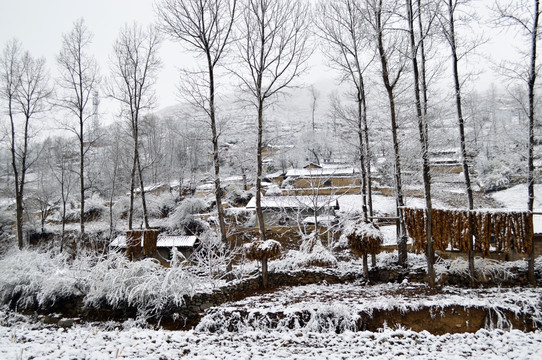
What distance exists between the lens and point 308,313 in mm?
6078

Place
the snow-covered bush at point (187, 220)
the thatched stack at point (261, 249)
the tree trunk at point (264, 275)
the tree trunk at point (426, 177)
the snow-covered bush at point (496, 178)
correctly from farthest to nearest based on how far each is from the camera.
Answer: the snow-covered bush at point (496, 178) → the snow-covered bush at point (187, 220) → the tree trunk at point (264, 275) → the thatched stack at point (261, 249) → the tree trunk at point (426, 177)

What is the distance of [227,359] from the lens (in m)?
4.29

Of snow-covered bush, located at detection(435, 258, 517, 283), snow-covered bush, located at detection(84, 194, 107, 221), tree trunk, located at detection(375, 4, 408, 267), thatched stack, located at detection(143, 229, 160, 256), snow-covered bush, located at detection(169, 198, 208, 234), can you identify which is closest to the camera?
snow-covered bush, located at detection(435, 258, 517, 283)

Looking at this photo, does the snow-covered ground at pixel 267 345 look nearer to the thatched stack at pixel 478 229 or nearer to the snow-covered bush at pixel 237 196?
the thatched stack at pixel 478 229

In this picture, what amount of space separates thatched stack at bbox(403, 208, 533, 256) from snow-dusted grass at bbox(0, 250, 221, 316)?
19.4 ft

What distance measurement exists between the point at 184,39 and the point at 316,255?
8.85 m

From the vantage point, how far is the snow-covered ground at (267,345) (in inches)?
172

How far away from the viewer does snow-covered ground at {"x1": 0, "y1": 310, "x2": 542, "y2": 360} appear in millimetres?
4359

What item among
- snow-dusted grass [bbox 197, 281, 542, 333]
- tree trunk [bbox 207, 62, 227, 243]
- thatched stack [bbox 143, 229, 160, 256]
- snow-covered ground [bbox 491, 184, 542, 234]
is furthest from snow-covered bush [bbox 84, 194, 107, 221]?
snow-covered ground [bbox 491, 184, 542, 234]

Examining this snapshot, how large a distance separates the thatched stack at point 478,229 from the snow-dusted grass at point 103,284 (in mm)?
5903

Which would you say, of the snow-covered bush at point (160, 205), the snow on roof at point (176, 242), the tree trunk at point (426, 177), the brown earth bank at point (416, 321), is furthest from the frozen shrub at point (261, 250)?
the snow-covered bush at point (160, 205)

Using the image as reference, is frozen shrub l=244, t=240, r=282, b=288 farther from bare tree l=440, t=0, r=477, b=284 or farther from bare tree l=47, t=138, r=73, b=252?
bare tree l=47, t=138, r=73, b=252

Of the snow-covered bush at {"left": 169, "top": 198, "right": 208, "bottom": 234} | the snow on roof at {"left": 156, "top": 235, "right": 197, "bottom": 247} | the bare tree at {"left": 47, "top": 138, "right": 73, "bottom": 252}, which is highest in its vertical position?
the bare tree at {"left": 47, "top": 138, "right": 73, "bottom": 252}

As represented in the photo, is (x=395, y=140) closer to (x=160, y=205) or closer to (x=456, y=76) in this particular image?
(x=456, y=76)
